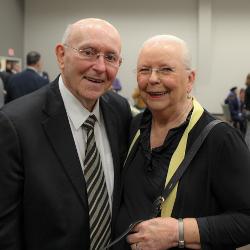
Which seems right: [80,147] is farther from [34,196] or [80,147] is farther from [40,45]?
[40,45]

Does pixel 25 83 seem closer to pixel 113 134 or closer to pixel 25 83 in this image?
pixel 25 83

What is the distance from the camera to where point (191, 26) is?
11117mm

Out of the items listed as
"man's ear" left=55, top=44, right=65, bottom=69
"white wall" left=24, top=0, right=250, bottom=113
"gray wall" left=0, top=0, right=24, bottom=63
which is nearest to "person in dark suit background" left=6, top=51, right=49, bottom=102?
"man's ear" left=55, top=44, right=65, bottom=69

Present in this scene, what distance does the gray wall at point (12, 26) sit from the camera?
995 cm

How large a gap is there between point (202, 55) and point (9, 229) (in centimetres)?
1013

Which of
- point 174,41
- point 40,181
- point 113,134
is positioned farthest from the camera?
point 113,134

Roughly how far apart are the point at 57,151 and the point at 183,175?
540 mm

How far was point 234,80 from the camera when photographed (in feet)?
36.6

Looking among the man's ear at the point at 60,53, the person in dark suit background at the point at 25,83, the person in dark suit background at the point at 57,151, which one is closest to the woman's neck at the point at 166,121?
the person in dark suit background at the point at 57,151

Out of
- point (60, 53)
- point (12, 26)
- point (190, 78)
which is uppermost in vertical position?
point (12, 26)

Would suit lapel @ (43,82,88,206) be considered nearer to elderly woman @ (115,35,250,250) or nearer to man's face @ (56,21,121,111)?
man's face @ (56,21,121,111)

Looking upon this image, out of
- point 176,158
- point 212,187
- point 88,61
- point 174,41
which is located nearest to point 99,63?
point 88,61

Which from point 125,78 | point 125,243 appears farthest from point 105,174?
point 125,78

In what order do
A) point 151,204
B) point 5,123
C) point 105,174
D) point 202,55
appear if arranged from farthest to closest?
1. point 202,55
2. point 105,174
3. point 151,204
4. point 5,123
